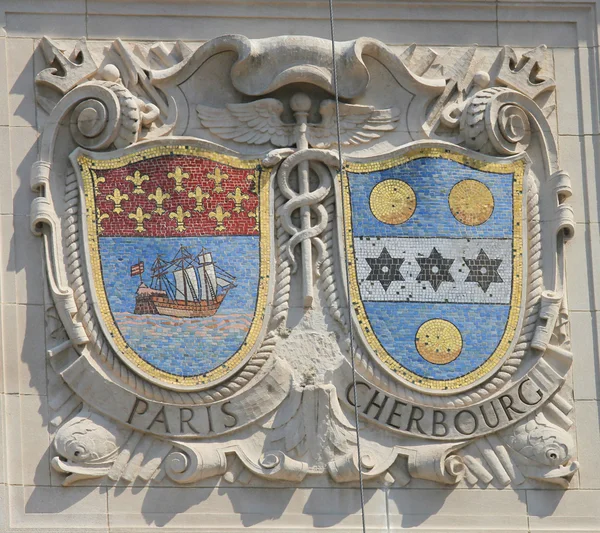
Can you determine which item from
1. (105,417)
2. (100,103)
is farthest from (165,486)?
(100,103)

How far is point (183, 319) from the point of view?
1645 cm

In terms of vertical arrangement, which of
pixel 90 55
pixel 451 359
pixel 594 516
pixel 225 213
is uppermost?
pixel 90 55

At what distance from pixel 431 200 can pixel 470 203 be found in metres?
0.29

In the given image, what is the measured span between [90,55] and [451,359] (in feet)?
11.3

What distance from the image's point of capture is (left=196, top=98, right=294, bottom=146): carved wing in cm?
1692

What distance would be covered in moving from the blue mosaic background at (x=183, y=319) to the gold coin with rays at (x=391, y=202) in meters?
0.95

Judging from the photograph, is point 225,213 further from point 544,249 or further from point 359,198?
point 544,249

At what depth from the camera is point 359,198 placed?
16891mm

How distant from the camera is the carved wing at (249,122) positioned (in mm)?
16922

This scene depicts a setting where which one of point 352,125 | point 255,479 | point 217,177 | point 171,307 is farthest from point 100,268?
point 352,125

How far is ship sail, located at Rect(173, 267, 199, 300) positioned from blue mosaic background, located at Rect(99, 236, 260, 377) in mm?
156

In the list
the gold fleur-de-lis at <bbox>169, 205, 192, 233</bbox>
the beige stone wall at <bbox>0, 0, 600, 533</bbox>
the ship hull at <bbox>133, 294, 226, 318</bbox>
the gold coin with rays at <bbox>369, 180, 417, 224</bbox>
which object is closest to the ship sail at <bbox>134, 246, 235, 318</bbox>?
the ship hull at <bbox>133, 294, 226, 318</bbox>

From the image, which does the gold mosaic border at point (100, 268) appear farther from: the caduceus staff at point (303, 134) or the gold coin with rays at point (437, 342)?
the gold coin with rays at point (437, 342)

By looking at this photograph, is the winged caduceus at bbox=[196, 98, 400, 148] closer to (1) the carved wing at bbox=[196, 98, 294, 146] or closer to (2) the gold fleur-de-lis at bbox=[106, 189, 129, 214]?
(1) the carved wing at bbox=[196, 98, 294, 146]
